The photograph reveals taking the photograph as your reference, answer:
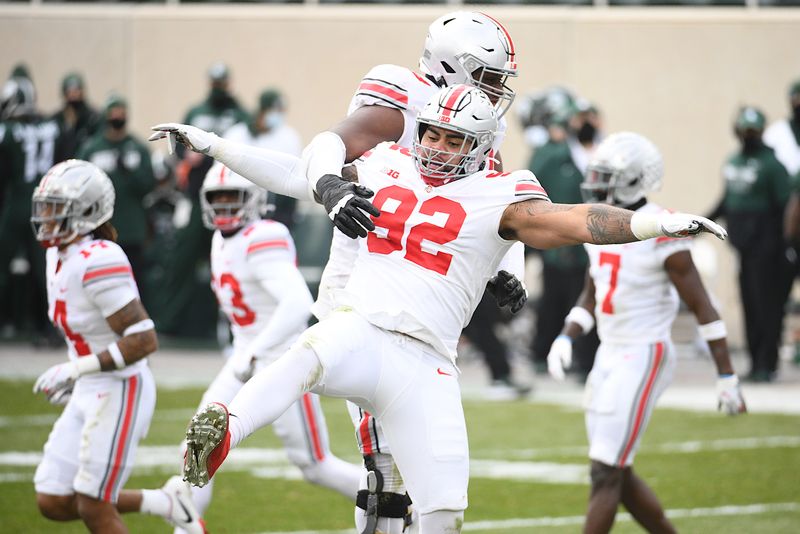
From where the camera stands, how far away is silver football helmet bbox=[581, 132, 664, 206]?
7.42 meters

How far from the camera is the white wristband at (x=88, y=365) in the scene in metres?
6.41

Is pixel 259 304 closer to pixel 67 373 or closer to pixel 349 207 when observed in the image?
pixel 67 373

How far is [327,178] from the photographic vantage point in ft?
17.5

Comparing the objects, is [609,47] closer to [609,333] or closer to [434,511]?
[609,333]

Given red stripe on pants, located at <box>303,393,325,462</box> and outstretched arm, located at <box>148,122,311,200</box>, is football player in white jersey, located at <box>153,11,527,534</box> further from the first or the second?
Answer: red stripe on pants, located at <box>303,393,325,462</box>

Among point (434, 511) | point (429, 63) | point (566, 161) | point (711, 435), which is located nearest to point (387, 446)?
point (434, 511)

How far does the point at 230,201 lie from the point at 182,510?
1.64 metres

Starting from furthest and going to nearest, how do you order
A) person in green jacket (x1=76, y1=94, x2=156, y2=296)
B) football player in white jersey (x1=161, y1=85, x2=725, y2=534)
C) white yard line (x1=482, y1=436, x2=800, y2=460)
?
person in green jacket (x1=76, y1=94, x2=156, y2=296) < white yard line (x1=482, y1=436, x2=800, y2=460) < football player in white jersey (x1=161, y1=85, x2=725, y2=534)

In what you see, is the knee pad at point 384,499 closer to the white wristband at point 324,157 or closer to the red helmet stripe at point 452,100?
the white wristband at point 324,157

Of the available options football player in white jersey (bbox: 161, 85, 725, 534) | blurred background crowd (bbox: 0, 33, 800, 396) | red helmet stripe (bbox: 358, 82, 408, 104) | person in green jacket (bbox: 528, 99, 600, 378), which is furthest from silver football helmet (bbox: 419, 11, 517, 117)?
person in green jacket (bbox: 528, 99, 600, 378)

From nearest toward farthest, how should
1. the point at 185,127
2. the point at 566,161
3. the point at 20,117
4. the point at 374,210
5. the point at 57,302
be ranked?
the point at 374,210
the point at 185,127
the point at 57,302
the point at 566,161
the point at 20,117

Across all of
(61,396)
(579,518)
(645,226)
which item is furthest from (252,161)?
(579,518)

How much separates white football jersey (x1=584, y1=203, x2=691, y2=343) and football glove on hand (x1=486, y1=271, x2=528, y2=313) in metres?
1.36

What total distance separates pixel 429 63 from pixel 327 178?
0.97 metres
